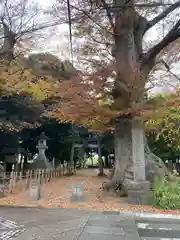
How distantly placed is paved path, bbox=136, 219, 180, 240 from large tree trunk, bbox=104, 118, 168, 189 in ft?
10.9

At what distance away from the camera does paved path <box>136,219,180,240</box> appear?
5911mm

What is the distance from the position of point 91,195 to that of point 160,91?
6.10 m

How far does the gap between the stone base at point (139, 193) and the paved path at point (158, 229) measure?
5.93 ft

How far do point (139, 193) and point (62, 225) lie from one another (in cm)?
342

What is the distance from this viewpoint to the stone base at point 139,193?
902 centimetres

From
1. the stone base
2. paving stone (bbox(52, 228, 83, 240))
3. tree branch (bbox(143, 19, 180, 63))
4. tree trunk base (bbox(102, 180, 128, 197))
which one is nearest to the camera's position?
paving stone (bbox(52, 228, 83, 240))

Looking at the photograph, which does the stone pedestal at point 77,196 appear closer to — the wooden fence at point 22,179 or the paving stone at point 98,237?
the wooden fence at point 22,179

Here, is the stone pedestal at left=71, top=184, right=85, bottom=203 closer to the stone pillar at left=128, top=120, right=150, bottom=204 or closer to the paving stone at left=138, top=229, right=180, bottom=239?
the stone pillar at left=128, top=120, right=150, bottom=204

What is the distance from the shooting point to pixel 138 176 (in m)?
9.60

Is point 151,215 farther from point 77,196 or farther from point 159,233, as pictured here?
point 77,196

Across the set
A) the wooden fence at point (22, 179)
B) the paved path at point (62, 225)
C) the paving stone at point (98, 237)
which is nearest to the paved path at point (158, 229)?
the paved path at point (62, 225)

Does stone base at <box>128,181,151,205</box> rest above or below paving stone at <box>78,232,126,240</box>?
above

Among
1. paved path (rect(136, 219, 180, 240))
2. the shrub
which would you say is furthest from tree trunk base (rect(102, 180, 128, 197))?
paved path (rect(136, 219, 180, 240))

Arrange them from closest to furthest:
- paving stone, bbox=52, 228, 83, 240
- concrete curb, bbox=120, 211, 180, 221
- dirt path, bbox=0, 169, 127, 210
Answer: paving stone, bbox=52, 228, 83, 240
concrete curb, bbox=120, 211, 180, 221
dirt path, bbox=0, 169, 127, 210
